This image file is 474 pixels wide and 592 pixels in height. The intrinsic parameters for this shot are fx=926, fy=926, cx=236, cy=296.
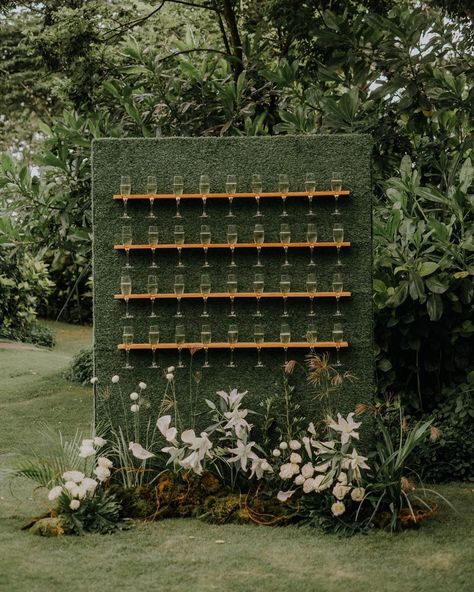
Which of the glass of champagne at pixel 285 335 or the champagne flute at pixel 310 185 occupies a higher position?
the champagne flute at pixel 310 185

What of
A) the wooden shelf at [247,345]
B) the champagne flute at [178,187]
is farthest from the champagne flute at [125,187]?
the wooden shelf at [247,345]

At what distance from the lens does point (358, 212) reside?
22.0 ft

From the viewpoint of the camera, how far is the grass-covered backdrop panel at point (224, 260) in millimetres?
6699

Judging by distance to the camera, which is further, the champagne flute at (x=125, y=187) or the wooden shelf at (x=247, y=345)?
the champagne flute at (x=125, y=187)

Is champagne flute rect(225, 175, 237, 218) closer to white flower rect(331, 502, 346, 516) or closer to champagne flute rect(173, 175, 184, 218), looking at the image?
champagne flute rect(173, 175, 184, 218)

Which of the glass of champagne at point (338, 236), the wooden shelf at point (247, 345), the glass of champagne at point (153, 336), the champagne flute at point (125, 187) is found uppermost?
the champagne flute at point (125, 187)

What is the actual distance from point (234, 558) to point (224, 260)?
88.2 inches

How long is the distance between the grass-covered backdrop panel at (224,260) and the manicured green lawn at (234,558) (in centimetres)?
110

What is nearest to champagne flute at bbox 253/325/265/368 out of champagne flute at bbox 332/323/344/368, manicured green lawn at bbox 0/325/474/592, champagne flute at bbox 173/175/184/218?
champagne flute at bbox 332/323/344/368

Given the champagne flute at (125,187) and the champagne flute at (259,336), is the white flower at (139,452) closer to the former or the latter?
the champagne flute at (259,336)

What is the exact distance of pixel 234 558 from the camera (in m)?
5.41

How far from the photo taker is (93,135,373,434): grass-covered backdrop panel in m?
6.70

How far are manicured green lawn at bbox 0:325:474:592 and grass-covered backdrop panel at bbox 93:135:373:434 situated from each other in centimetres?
110

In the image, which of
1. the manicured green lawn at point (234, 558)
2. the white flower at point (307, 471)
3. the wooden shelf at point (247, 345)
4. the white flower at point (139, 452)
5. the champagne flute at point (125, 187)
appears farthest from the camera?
the champagne flute at point (125, 187)
